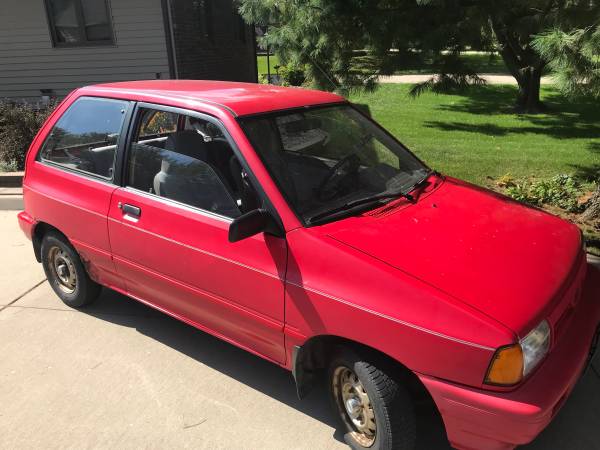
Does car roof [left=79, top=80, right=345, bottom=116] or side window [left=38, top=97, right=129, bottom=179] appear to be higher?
car roof [left=79, top=80, right=345, bottom=116]

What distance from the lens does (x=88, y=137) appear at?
367 centimetres

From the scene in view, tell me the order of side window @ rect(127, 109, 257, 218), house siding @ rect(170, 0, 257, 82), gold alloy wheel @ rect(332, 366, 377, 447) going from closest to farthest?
gold alloy wheel @ rect(332, 366, 377, 447) → side window @ rect(127, 109, 257, 218) → house siding @ rect(170, 0, 257, 82)

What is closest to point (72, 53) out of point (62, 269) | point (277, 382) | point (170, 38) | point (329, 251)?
point (170, 38)

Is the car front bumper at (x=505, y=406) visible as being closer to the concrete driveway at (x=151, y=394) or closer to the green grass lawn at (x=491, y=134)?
the concrete driveway at (x=151, y=394)

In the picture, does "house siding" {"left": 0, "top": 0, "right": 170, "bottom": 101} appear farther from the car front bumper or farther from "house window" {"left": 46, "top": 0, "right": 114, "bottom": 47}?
the car front bumper

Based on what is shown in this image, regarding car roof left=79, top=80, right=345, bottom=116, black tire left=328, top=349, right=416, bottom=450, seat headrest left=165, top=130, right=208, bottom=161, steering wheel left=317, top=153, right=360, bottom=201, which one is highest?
car roof left=79, top=80, right=345, bottom=116

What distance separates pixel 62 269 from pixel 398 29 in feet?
12.6

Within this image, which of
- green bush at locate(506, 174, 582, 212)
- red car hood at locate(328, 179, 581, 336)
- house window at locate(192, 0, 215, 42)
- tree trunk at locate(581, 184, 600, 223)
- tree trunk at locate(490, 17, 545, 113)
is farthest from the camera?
house window at locate(192, 0, 215, 42)

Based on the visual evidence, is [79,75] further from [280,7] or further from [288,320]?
[288,320]

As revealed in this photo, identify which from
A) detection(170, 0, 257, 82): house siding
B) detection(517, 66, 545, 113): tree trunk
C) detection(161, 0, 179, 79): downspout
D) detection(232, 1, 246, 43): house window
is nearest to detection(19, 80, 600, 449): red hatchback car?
detection(161, 0, 179, 79): downspout

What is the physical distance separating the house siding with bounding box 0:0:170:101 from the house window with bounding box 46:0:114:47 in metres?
0.14

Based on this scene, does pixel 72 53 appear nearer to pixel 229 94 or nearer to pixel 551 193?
pixel 229 94

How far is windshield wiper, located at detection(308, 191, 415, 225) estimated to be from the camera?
2.62m

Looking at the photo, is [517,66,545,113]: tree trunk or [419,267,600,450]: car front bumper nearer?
[419,267,600,450]: car front bumper
